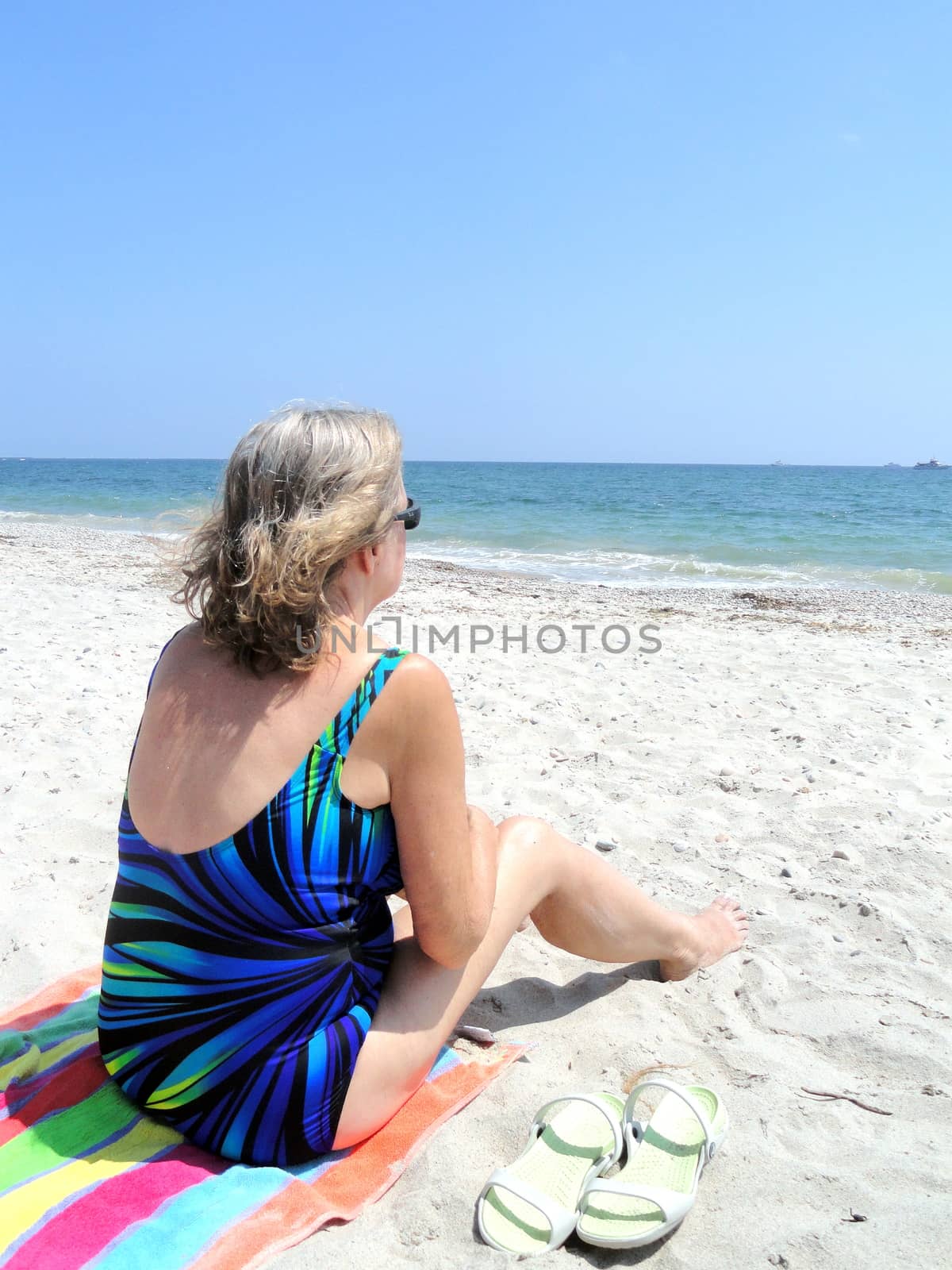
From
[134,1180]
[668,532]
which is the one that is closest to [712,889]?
[134,1180]

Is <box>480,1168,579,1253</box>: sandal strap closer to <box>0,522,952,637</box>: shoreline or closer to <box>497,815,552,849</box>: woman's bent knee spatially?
<box>497,815,552,849</box>: woman's bent knee

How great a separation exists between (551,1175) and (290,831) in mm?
877

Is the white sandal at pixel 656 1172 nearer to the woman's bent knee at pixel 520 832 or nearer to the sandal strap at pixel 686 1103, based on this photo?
the sandal strap at pixel 686 1103

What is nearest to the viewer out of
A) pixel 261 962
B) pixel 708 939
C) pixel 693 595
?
pixel 261 962

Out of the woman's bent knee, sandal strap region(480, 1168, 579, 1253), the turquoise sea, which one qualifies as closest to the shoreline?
the turquoise sea

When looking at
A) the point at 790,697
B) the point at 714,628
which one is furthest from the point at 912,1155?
the point at 714,628

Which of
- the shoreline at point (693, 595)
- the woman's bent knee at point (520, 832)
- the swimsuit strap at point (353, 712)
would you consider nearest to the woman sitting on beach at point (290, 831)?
the swimsuit strap at point (353, 712)

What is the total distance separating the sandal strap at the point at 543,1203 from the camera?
1.65 metres

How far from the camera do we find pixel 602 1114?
75.3 inches

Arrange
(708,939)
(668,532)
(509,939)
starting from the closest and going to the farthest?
(509,939) → (708,939) → (668,532)

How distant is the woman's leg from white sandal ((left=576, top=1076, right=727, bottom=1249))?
373 millimetres

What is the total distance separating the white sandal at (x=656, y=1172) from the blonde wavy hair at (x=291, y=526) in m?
1.13

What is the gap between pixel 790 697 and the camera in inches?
212

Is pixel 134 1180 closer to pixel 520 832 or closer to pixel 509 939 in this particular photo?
pixel 509 939
